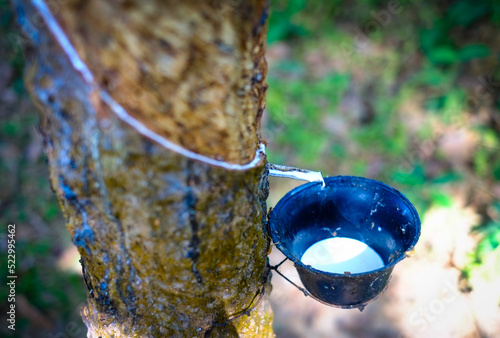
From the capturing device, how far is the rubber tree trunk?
3.17 feet

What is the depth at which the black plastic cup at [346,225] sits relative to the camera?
5.41ft

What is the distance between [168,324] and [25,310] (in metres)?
2.65

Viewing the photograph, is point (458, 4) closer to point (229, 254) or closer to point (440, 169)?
point (440, 169)

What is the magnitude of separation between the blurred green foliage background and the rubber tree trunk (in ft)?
8.78

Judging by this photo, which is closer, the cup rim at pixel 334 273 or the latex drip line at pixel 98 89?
the latex drip line at pixel 98 89

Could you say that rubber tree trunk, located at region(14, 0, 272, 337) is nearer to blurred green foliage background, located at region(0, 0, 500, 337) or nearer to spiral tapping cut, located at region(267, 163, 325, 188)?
spiral tapping cut, located at region(267, 163, 325, 188)

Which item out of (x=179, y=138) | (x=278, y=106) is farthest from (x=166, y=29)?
(x=278, y=106)

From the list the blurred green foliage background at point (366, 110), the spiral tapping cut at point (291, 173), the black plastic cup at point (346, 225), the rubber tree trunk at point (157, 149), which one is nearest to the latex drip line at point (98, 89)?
the rubber tree trunk at point (157, 149)

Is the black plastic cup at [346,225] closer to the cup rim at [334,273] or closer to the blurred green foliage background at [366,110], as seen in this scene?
the cup rim at [334,273]

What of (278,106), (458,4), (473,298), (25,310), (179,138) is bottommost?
(179,138)

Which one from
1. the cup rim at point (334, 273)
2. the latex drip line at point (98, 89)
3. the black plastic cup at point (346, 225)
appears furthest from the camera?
the black plastic cup at point (346, 225)

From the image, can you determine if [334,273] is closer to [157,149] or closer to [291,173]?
[291,173]

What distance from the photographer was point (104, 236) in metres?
1.29

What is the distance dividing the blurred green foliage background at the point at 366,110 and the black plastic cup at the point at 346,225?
87.8 inches
